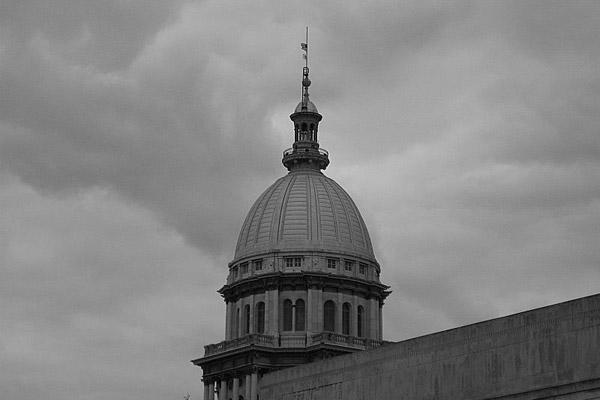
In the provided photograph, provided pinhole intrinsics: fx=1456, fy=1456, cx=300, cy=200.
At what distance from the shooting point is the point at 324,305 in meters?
140

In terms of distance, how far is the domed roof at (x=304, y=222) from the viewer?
470 ft

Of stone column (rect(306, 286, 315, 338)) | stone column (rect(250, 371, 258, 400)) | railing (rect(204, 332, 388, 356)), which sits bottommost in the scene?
stone column (rect(250, 371, 258, 400))

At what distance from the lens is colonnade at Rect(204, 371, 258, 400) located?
136 m

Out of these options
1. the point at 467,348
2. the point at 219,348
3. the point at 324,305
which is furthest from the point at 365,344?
the point at 467,348

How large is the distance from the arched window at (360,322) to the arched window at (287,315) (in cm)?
671

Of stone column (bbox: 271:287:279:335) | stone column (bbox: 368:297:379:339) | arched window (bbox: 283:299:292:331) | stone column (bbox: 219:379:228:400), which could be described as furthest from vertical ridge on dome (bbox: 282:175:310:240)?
stone column (bbox: 219:379:228:400)

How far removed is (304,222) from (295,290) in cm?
725

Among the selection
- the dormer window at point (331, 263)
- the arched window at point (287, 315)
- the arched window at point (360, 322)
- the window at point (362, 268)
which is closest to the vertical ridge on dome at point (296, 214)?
the dormer window at point (331, 263)

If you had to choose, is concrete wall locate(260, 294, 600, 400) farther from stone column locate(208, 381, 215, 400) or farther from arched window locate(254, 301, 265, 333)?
stone column locate(208, 381, 215, 400)

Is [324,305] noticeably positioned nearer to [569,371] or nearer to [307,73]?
[307,73]

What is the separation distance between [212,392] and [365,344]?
15.9m

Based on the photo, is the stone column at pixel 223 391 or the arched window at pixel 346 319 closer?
the stone column at pixel 223 391

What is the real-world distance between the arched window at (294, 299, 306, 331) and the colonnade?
655 cm

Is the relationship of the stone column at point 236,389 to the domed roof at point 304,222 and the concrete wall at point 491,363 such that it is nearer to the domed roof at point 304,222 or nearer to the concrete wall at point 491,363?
the domed roof at point 304,222
